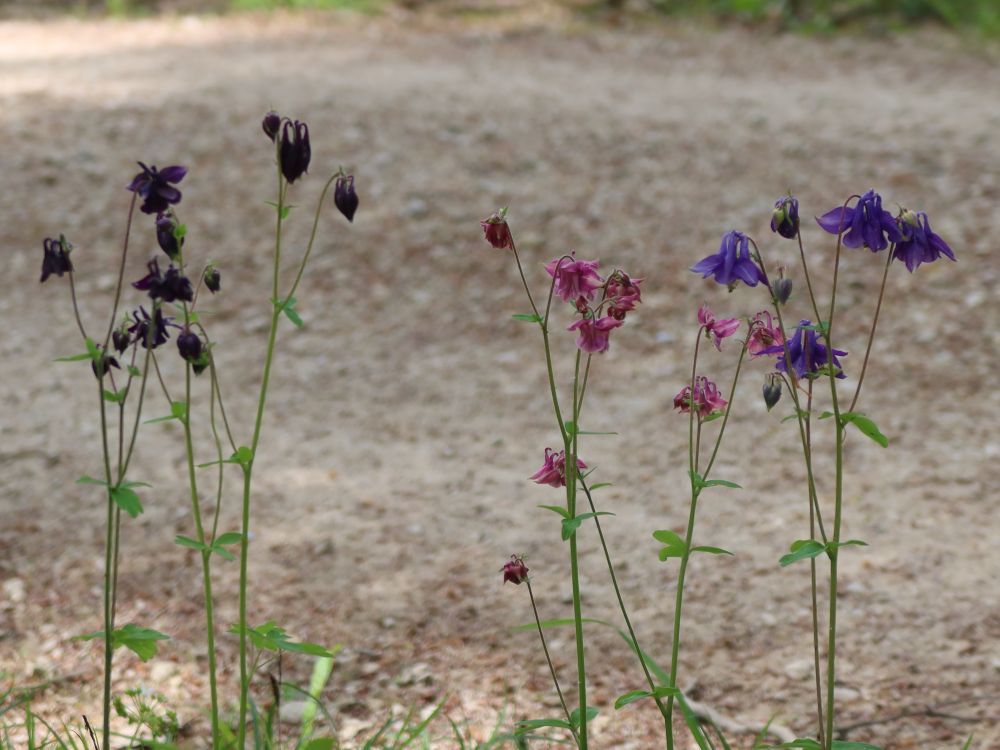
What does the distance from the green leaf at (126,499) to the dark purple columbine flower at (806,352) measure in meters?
0.89

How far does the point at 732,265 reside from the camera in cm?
150

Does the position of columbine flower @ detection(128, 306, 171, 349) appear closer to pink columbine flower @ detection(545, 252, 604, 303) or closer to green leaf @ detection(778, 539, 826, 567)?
pink columbine flower @ detection(545, 252, 604, 303)

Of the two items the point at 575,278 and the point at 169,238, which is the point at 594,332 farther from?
the point at 169,238

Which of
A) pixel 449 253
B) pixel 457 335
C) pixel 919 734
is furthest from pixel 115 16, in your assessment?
pixel 919 734

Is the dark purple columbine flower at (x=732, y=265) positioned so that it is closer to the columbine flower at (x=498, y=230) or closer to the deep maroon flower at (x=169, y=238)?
the columbine flower at (x=498, y=230)

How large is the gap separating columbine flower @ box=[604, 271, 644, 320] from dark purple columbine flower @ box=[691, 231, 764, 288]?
0.33 ft

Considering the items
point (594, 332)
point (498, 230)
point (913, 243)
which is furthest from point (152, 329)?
point (913, 243)

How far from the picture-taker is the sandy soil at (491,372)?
2691 millimetres

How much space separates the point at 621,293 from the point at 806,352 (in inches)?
10.4

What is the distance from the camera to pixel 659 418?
13.3ft

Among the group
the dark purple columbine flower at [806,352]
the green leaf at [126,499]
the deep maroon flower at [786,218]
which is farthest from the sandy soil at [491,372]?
the deep maroon flower at [786,218]

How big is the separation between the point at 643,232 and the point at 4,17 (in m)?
6.23

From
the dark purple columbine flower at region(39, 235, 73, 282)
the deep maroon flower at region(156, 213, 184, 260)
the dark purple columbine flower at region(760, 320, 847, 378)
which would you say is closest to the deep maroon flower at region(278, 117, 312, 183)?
the deep maroon flower at region(156, 213, 184, 260)

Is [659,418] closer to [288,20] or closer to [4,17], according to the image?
[288,20]
